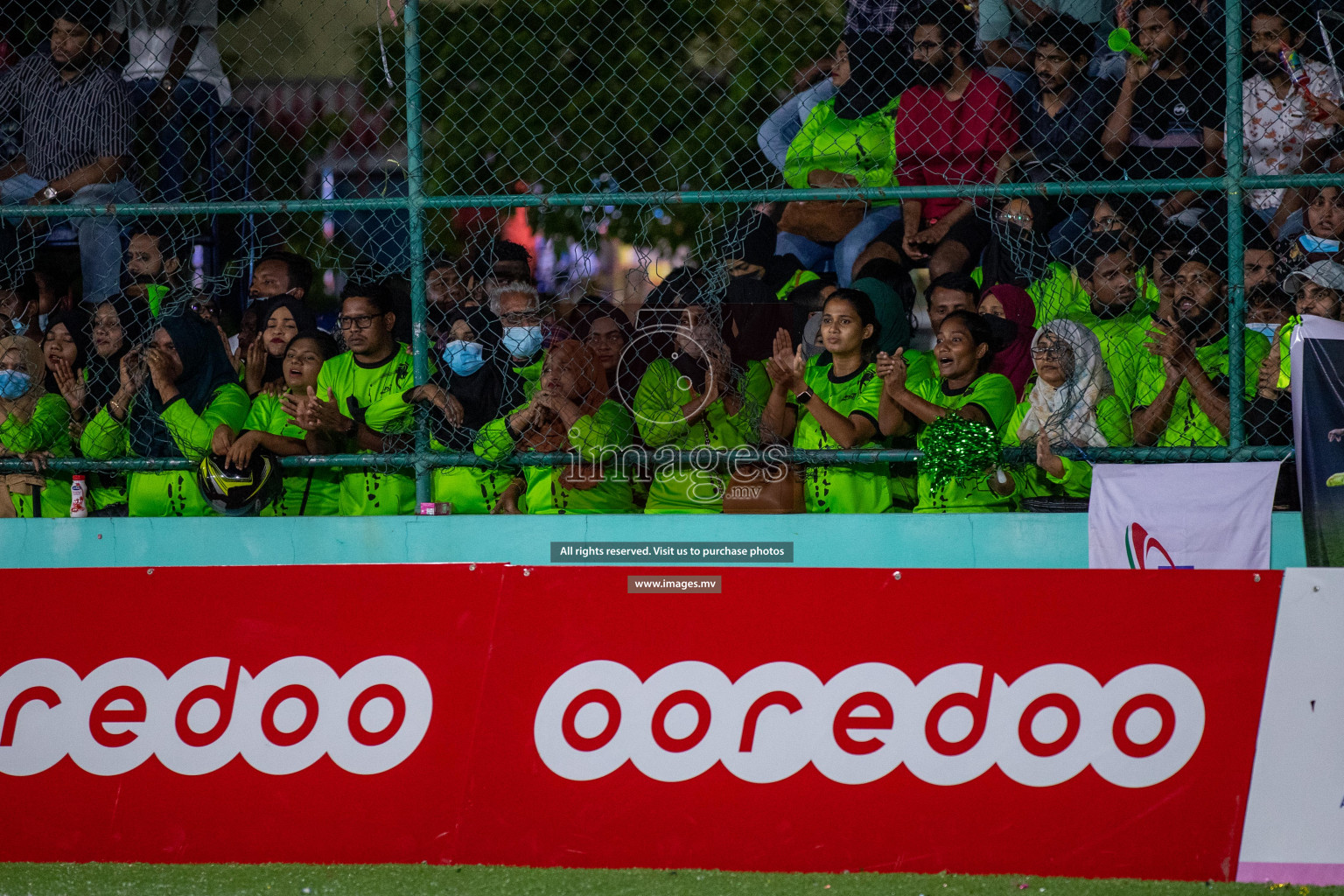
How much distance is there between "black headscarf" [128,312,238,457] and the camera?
216 inches

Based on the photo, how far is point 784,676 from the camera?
3.47 m

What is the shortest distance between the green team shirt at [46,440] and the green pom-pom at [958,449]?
3783mm

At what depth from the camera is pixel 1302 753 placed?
3266mm

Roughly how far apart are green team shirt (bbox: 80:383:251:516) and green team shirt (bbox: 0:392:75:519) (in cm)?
12

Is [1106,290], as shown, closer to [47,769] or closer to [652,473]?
[652,473]

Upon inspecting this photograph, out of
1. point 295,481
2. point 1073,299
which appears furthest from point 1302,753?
point 295,481

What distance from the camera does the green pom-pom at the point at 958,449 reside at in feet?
16.0

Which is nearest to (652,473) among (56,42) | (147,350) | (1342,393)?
(147,350)

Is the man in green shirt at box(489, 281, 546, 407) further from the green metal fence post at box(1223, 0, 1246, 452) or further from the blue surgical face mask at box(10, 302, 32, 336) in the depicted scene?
the green metal fence post at box(1223, 0, 1246, 452)

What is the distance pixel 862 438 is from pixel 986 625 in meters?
1.81

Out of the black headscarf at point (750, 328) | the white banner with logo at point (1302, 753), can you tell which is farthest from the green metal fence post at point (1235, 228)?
the black headscarf at point (750, 328)

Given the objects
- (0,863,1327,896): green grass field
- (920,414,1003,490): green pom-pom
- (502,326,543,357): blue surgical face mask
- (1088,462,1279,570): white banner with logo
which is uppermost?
(502,326,543,357): blue surgical face mask

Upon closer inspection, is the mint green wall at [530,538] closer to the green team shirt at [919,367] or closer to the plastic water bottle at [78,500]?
the plastic water bottle at [78,500]

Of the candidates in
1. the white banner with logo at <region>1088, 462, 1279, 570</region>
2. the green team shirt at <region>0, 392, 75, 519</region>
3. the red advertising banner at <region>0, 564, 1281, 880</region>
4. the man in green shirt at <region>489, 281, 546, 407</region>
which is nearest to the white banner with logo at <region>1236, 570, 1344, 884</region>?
the red advertising banner at <region>0, 564, 1281, 880</region>
